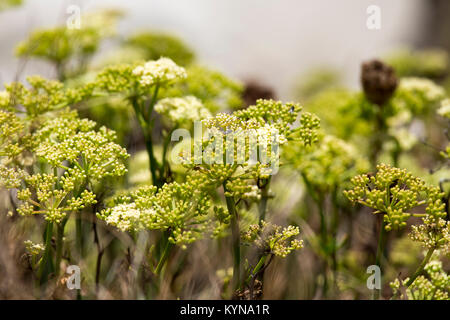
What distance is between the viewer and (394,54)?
2.08 meters

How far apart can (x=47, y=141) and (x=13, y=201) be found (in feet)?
0.38

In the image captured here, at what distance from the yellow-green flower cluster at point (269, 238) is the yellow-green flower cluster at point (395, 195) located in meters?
0.12

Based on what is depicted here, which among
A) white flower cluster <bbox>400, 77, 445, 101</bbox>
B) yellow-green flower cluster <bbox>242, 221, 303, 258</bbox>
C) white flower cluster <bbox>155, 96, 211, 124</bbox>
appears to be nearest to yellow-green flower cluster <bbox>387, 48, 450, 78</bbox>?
white flower cluster <bbox>400, 77, 445, 101</bbox>

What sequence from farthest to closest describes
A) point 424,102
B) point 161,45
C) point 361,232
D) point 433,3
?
point 433,3 → point 161,45 → point 424,102 → point 361,232

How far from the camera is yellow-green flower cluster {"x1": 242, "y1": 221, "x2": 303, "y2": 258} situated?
2.13ft

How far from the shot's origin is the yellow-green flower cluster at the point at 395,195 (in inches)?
24.8

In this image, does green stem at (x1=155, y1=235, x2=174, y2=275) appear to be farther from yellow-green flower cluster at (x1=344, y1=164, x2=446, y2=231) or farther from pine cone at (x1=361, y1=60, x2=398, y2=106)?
pine cone at (x1=361, y1=60, x2=398, y2=106)

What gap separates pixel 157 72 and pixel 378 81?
0.69 m

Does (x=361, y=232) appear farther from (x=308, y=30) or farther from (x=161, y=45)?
(x=308, y=30)

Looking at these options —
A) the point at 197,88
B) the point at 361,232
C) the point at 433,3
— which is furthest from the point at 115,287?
the point at 433,3

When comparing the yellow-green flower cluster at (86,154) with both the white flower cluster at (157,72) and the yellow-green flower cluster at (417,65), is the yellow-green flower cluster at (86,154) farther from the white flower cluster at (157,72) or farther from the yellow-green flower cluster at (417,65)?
the yellow-green flower cluster at (417,65)

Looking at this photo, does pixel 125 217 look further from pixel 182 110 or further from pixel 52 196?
pixel 182 110

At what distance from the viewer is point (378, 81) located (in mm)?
1197

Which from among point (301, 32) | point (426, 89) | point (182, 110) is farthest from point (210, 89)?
point (301, 32)
